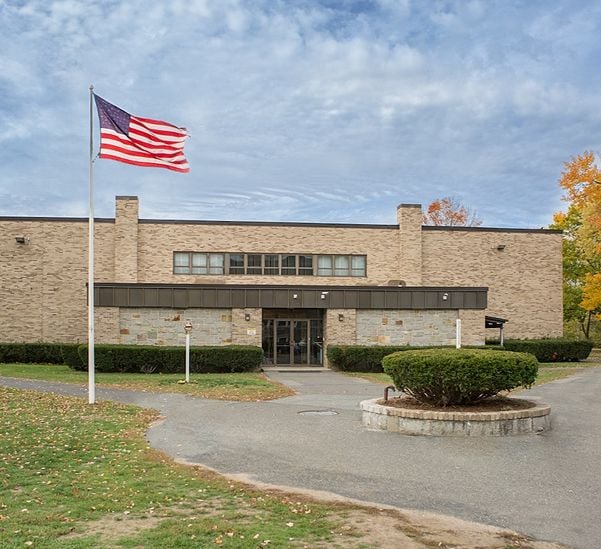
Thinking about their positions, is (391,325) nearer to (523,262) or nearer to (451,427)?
(523,262)

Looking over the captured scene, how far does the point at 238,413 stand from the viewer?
49.9ft

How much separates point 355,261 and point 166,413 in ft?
72.5

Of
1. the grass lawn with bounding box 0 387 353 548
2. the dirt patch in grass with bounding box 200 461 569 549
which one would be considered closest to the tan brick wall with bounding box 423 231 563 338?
the grass lawn with bounding box 0 387 353 548

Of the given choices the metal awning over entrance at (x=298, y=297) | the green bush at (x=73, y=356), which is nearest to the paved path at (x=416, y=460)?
the green bush at (x=73, y=356)

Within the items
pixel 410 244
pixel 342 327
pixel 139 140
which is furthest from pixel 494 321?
pixel 139 140

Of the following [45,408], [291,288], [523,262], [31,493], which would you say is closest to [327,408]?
[45,408]

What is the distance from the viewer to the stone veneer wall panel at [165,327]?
29000mm

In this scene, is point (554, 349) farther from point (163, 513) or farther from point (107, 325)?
point (163, 513)

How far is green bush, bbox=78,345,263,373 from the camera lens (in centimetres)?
2619

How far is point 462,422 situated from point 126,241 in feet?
82.8

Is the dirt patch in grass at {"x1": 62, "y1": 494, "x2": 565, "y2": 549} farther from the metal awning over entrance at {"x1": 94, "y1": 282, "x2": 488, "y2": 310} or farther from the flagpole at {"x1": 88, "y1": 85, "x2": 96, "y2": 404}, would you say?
the metal awning over entrance at {"x1": 94, "y1": 282, "x2": 488, "y2": 310}

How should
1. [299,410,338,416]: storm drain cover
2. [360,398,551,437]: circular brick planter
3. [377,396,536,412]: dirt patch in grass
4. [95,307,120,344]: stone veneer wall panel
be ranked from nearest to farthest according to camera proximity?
[360,398,551,437]: circular brick planter
[377,396,536,412]: dirt patch in grass
[299,410,338,416]: storm drain cover
[95,307,120,344]: stone veneer wall panel

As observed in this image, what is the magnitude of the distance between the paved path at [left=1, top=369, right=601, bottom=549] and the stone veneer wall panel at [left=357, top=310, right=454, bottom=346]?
1405 centimetres

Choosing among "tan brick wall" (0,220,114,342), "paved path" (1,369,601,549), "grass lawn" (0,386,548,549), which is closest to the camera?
"grass lawn" (0,386,548,549)
